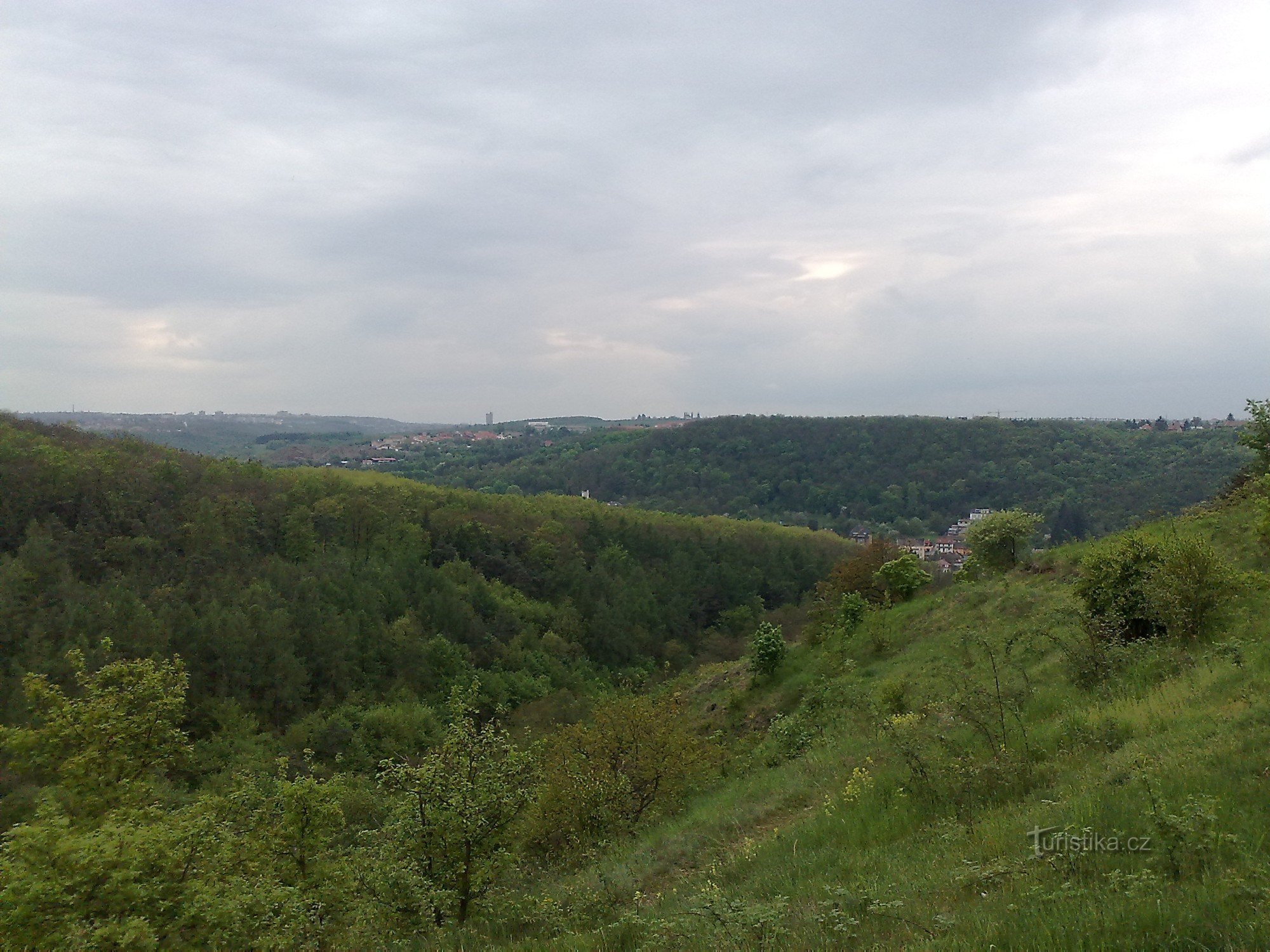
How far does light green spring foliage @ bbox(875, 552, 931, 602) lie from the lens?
25812 millimetres

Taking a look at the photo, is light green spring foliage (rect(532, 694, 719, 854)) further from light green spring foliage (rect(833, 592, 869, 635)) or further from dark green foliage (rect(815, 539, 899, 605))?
dark green foliage (rect(815, 539, 899, 605))

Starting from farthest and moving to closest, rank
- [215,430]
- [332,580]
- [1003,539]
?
[215,430] → [332,580] → [1003,539]

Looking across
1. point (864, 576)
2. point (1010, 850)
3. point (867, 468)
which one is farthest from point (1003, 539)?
point (867, 468)

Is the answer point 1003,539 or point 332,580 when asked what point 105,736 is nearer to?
point 1003,539

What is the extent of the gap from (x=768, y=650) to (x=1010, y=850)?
1901 cm

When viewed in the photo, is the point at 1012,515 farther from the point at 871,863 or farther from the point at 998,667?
the point at 871,863

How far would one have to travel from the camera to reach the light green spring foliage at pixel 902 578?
25.8 meters

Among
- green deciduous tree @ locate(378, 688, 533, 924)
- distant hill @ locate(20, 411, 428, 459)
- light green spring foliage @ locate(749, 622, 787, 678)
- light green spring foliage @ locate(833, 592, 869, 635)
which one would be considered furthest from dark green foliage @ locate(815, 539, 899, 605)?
distant hill @ locate(20, 411, 428, 459)

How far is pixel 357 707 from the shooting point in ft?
119

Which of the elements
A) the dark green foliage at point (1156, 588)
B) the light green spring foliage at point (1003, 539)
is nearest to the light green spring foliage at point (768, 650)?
the light green spring foliage at point (1003, 539)

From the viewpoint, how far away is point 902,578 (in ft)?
84.6

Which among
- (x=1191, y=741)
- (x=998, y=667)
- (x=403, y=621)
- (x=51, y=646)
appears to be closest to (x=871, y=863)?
(x=1191, y=741)

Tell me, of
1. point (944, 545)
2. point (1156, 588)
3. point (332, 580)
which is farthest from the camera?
point (944, 545)

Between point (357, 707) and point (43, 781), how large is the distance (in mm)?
17601
